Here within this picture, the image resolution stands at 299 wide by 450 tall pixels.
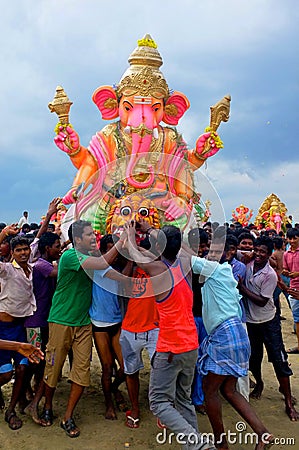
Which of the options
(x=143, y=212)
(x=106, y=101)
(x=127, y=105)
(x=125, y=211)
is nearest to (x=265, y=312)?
(x=143, y=212)

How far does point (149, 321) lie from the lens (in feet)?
11.3

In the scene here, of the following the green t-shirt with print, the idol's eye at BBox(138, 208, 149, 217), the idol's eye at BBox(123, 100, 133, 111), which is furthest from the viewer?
the idol's eye at BBox(123, 100, 133, 111)

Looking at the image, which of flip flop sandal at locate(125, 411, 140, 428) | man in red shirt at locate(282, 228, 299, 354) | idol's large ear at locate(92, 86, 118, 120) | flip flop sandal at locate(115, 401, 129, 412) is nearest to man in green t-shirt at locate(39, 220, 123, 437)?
flip flop sandal at locate(125, 411, 140, 428)

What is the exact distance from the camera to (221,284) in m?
3.06

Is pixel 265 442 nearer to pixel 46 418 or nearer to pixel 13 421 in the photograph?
pixel 46 418

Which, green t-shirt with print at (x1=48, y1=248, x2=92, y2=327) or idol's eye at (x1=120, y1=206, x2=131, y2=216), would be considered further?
idol's eye at (x1=120, y1=206, x2=131, y2=216)

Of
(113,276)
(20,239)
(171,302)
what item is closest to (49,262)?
(20,239)

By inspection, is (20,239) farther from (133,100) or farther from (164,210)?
(133,100)

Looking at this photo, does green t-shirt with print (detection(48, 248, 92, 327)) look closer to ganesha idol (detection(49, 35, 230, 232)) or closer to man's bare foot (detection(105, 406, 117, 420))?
man's bare foot (detection(105, 406, 117, 420))

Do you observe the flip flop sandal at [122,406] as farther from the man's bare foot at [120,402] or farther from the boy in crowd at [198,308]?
the boy in crowd at [198,308]

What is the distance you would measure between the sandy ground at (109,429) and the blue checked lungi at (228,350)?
717 mm

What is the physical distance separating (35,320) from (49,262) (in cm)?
51

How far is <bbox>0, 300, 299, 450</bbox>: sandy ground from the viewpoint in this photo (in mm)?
3250

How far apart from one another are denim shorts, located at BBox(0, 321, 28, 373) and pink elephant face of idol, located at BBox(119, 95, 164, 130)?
454 cm
